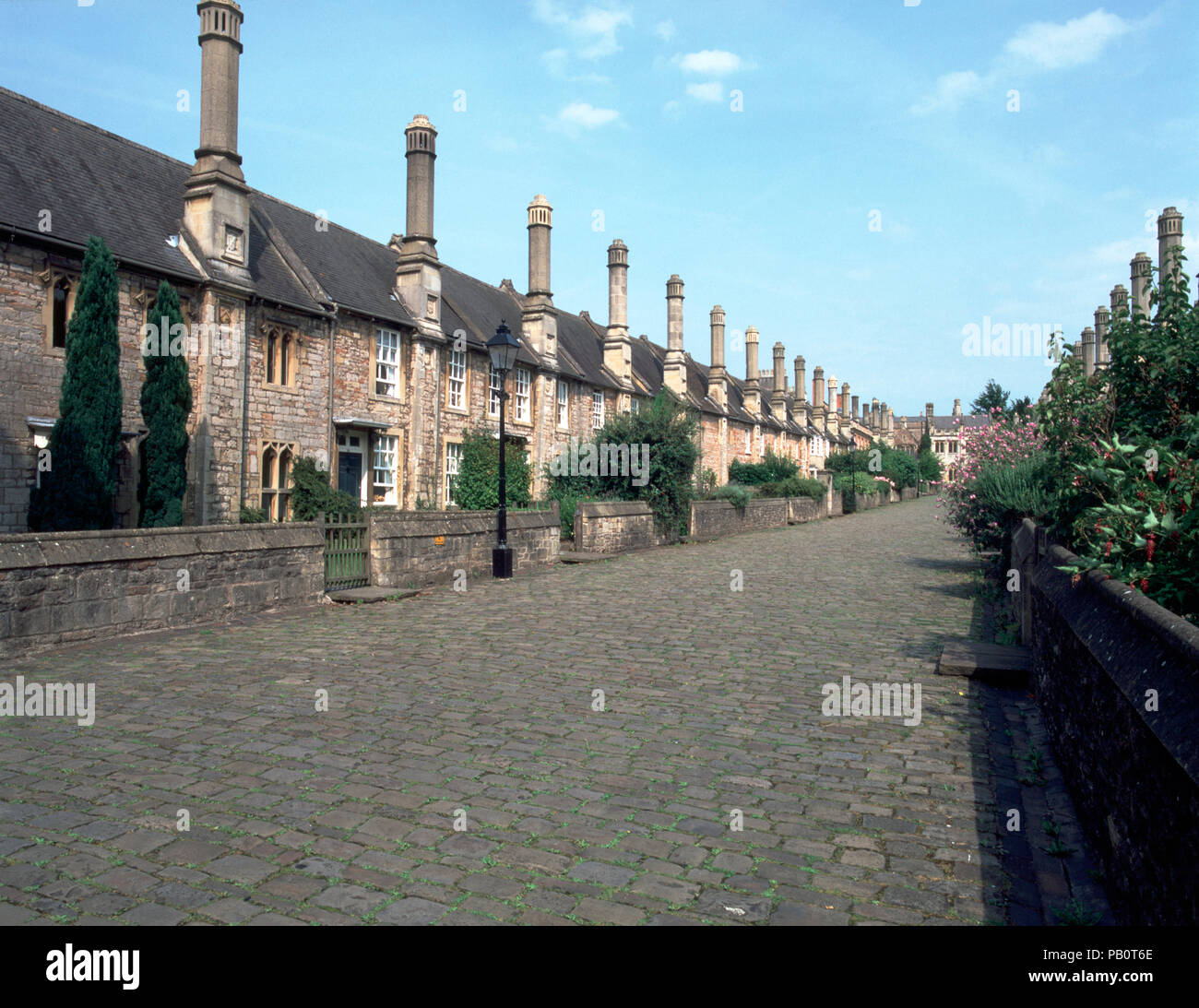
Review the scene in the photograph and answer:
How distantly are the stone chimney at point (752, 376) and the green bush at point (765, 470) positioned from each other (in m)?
8.26

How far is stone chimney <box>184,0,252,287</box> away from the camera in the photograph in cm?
1964

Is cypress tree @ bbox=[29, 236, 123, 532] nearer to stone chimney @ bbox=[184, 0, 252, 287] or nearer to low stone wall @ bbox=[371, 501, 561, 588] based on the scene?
stone chimney @ bbox=[184, 0, 252, 287]

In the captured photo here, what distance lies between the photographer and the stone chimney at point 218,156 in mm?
19641

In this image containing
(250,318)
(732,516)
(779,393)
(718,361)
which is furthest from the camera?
(779,393)

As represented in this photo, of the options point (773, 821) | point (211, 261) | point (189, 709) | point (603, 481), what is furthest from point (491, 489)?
point (773, 821)

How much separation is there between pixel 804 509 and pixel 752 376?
53.8 ft

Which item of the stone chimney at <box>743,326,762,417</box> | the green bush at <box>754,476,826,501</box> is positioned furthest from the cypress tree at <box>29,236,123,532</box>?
the stone chimney at <box>743,326,762,417</box>

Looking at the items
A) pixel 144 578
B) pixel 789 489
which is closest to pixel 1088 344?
pixel 789 489

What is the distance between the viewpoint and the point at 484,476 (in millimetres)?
25344

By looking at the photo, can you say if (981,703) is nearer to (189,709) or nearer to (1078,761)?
(1078,761)

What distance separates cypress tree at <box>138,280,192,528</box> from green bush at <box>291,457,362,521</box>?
346 cm

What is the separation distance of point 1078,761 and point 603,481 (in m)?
20.4

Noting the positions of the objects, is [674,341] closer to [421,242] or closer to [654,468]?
[421,242]
